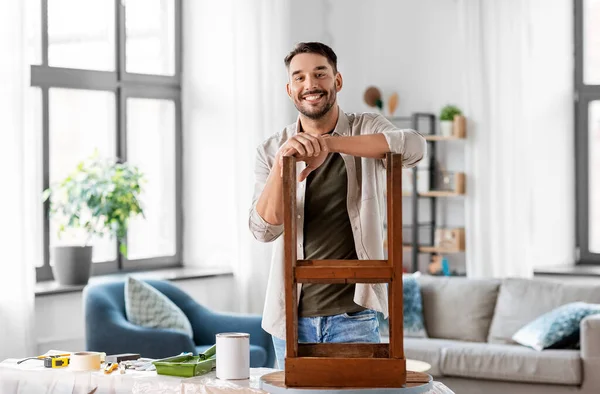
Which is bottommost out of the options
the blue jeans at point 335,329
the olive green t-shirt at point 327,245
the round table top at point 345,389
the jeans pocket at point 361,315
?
the round table top at point 345,389

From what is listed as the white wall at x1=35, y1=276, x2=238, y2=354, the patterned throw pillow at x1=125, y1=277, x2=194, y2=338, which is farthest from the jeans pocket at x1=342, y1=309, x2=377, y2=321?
the white wall at x1=35, y1=276, x2=238, y2=354

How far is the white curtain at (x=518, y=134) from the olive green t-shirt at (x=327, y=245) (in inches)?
170

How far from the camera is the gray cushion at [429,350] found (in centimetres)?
550

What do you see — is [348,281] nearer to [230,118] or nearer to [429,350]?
[429,350]

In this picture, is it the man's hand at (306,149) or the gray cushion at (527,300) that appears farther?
the gray cushion at (527,300)

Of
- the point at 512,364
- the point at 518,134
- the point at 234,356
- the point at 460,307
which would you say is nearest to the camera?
the point at 234,356

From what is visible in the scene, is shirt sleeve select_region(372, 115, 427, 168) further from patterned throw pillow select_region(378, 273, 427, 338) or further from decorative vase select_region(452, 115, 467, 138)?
decorative vase select_region(452, 115, 467, 138)

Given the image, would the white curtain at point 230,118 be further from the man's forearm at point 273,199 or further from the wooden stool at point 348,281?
the wooden stool at point 348,281

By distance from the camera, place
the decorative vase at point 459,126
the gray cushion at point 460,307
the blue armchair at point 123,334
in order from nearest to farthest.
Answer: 1. the blue armchair at point 123,334
2. the gray cushion at point 460,307
3. the decorative vase at point 459,126

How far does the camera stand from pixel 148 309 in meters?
5.36

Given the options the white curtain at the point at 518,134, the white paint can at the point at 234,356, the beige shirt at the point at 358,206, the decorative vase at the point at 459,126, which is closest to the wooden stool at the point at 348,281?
the beige shirt at the point at 358,206

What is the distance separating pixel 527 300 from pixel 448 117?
5.37 ft

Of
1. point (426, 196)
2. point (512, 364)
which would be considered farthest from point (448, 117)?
point (512, 364)

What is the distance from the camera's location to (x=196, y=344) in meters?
5.73
